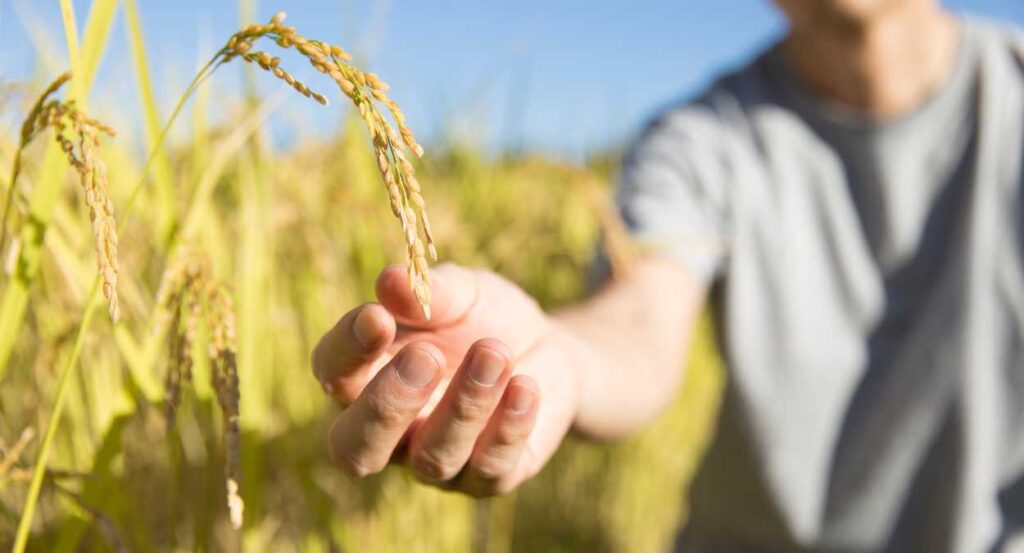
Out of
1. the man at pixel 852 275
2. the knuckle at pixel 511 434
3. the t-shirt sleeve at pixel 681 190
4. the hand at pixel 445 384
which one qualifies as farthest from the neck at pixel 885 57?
the knuckle at pixel 511 434

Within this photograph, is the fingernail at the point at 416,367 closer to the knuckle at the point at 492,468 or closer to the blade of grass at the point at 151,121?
the knuckle at the point at 492,468

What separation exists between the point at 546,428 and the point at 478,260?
603 mm

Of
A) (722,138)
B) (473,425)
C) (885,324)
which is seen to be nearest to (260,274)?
(473,425)

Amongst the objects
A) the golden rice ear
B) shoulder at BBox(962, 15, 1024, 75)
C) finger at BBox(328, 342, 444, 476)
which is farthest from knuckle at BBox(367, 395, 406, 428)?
shoulder at BBox(962, 15, 1024, 75)

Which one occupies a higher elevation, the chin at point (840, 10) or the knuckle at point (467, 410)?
the knuckle at point (467, 410)

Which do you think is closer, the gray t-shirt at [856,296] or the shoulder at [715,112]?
the gray t-shirt at [856,296]

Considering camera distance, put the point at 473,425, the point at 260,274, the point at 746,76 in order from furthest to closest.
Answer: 1. the point at 746,76
2. the point at 260,274
3. the point at 473,425

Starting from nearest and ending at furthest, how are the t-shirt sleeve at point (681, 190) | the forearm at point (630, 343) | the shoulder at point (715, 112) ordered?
the forearm at point (630, 343) < the t-shirt sleeve at point (681, 190) < the shoulder at point (715, 112)

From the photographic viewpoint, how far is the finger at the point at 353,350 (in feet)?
1.44

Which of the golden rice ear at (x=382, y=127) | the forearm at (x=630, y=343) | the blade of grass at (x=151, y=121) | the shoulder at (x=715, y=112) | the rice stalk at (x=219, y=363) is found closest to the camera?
the golden rice ear at (x=382, y=127)

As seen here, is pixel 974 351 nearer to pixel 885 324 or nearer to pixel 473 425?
pixel 885 324

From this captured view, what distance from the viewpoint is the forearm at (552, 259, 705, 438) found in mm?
776

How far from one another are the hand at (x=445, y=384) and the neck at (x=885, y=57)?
964 millimetres

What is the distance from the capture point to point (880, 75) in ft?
4.42
